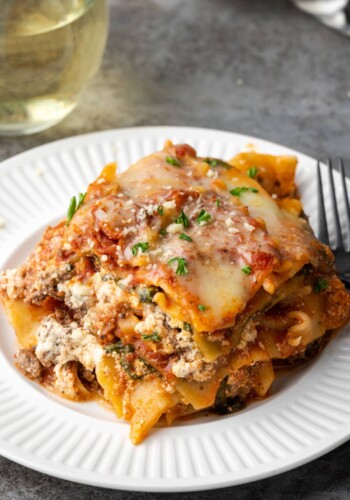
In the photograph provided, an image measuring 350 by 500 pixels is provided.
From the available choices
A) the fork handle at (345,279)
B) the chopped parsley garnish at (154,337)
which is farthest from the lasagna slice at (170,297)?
the fork handle at (345,279)

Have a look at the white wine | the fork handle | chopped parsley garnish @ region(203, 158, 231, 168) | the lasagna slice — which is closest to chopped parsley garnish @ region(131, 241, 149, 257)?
the lasagna slice

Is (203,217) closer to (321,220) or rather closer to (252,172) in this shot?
(252,172)

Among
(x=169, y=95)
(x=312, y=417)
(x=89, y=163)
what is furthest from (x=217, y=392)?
(x=169, y=95)

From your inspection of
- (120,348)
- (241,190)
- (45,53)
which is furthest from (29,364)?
(45,53)

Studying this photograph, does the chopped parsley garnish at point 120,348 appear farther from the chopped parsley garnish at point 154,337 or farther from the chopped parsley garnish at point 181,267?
the chopped parsley garnish at point 181,267

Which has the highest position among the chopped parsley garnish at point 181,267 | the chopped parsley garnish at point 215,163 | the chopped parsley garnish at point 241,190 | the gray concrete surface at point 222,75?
the gray concrete surface at point 222,75

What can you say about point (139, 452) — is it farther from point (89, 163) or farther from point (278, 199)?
point (89, 163)

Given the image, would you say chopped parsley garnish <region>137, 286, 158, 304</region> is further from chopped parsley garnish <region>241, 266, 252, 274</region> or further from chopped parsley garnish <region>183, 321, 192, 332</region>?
chopped parsley garnish <region>241, 266, 252, 274</region>
